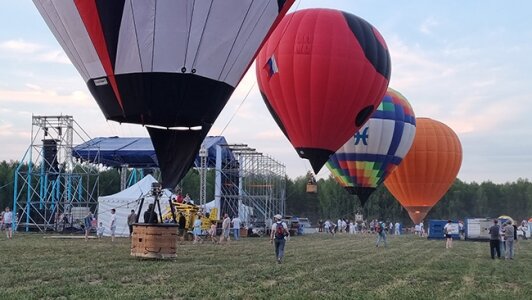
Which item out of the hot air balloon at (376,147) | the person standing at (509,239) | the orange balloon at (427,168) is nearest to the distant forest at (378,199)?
the orange balloon at (427,168)

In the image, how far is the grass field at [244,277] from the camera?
8.27m

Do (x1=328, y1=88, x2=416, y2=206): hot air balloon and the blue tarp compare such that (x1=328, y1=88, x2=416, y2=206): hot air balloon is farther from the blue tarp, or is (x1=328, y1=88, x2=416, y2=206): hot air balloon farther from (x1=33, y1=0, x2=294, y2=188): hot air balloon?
(x1=33, y1=0, x2=294, y2=188): hot air balloon

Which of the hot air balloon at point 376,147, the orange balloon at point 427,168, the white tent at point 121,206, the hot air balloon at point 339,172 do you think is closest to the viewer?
the hot air balloon at point 376,147

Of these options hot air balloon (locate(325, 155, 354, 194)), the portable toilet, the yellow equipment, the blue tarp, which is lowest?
the portable toilet

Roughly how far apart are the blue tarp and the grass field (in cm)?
1639

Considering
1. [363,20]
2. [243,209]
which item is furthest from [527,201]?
[363,20]

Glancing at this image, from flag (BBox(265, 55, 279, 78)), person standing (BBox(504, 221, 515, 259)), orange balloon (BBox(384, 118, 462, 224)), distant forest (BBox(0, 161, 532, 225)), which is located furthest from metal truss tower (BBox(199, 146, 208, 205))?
distant forest (BBox(0, 161, 532, 225))

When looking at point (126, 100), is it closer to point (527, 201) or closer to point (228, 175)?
point (228, 175)

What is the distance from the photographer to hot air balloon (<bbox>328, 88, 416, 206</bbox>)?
24391mm

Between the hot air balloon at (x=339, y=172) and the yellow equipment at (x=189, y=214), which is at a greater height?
the hot air balloon at (x=339, y=172)

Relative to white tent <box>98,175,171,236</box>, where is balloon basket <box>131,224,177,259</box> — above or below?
below

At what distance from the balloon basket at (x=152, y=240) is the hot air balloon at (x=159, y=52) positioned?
7.56ft

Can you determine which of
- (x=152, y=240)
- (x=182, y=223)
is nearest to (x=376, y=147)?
(x=182, y=223)

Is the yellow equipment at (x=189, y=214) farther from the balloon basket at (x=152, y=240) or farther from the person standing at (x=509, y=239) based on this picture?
the person standing at (x=509, y=239)
